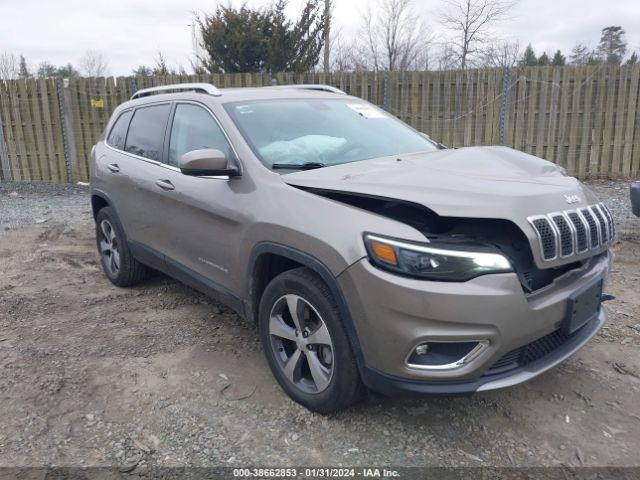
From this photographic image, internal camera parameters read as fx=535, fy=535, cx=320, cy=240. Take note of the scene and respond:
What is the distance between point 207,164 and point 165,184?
0.95 meters

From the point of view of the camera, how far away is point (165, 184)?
400cm

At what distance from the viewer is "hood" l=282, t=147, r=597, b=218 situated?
248 centimetres

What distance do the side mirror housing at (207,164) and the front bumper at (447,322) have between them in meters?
1.12

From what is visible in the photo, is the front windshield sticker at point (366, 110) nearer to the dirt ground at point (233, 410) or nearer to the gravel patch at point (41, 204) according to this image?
the dirt ground at point (233, 410)

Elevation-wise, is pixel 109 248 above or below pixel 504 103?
below

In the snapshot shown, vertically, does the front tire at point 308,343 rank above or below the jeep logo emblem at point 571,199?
below

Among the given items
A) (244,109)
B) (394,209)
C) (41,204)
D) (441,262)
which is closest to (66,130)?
(41,204)

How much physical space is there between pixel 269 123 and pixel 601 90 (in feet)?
28.3

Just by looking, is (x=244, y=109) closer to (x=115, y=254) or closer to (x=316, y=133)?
(x=316, y=133)

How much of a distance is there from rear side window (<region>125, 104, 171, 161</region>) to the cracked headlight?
99.8 inches

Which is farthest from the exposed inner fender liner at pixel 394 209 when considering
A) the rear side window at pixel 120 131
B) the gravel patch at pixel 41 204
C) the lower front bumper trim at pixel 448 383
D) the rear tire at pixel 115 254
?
the gravel patch at pixel 41 204

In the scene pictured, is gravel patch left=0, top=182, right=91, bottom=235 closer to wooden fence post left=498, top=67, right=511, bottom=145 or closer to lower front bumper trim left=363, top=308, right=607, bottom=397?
A: lower front bumper trim left=363, top=308, right=607, bottom=397

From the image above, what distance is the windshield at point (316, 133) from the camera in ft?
11.2

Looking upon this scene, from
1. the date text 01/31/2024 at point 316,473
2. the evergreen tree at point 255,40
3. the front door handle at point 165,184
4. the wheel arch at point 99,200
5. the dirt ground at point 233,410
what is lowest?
the date text 01/31/2024 at point 316,473
